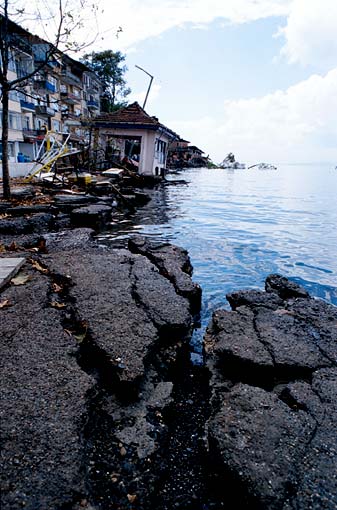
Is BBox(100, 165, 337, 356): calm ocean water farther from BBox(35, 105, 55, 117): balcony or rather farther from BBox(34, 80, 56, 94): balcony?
BBox(34, 80, 56, 94): balcony

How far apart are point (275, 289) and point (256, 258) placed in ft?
9.46

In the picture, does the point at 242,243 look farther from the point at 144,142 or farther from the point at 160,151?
the point at 160,151

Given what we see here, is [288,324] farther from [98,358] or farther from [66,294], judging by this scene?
[66,294]

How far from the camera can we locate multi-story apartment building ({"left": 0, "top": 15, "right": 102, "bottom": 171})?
96.5 feet

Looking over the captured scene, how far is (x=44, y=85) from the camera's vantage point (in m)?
36.4

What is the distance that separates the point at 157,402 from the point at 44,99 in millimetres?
39610

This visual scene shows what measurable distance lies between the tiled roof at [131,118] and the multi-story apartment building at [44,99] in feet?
7.71

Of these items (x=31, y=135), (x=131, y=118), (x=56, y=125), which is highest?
(x=56, y=125)

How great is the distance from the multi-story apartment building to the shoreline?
21.0 metres

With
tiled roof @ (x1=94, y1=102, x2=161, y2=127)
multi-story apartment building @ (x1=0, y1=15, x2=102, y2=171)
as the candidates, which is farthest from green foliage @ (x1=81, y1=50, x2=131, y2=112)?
tiled roof @ (x1=94, y1=102, x2=161, y2=127)

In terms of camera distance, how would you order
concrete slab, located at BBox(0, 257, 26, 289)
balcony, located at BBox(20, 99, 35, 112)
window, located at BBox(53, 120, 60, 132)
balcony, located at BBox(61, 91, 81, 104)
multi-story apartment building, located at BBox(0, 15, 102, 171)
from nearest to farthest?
concrete slab, located at BBox(0, 257, 26, 289), multi-story apartment building, located at BBox(0, 15, 102, 171), balcony, located at BBox(20, 99, 35, 112), window, located at BBox(53, 120, 60, 132), balcony, located at BBox(61, 91, 81, 104)

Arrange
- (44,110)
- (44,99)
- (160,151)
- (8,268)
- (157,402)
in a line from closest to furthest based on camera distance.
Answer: (157,402) → (8,268) → (160,151) → (44,99) → (44,110)

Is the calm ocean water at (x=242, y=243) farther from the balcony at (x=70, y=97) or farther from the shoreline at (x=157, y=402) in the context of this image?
the balcony at (x=70, y=97)

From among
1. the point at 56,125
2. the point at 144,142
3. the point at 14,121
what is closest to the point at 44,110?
the point at 56,125
